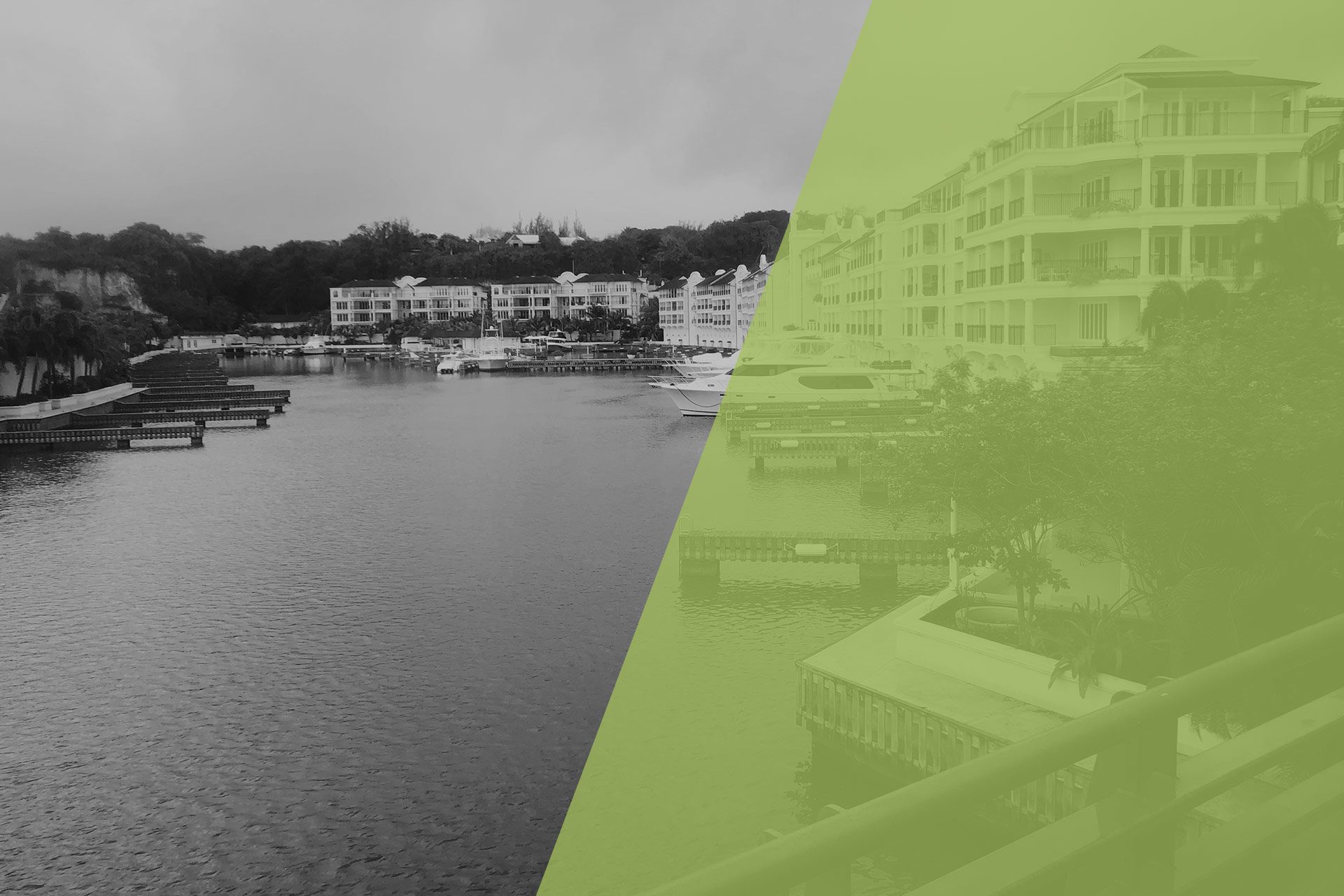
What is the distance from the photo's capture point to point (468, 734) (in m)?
13.6

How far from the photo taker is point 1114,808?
1.54m

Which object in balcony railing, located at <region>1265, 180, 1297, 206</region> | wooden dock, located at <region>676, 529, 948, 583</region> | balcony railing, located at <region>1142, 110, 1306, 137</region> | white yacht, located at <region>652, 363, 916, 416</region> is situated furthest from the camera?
white yacht, located at <region>652, 363, 916, 416</region>

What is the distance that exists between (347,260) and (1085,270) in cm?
12031

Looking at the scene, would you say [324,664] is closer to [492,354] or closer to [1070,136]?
[1070,136]

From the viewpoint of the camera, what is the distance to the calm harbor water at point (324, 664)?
11.2m

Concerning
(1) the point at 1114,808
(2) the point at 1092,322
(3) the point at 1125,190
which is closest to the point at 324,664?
(1) the point at 1114,808

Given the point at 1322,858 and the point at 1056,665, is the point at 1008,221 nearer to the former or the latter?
the point at 1056,665

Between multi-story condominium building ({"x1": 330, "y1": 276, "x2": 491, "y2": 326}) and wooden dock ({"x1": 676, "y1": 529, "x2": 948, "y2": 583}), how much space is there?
101m

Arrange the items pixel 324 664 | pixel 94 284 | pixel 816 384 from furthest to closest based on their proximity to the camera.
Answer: pixel 94 284 → pixel 816 384 → pixel 324 664

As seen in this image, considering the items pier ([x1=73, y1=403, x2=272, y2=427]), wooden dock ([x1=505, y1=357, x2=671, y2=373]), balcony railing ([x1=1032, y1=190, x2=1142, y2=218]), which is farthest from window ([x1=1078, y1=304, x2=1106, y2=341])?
wooden dock ([x1=505, y1=357, x2=671, y2=373])

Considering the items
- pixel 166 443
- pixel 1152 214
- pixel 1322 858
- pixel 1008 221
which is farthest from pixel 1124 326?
pixel 166 443

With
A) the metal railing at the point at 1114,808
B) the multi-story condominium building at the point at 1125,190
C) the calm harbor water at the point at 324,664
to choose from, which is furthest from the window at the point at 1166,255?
the metal railing at the point at 1114,808

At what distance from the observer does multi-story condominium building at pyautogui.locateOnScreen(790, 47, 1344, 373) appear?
68.7ft
